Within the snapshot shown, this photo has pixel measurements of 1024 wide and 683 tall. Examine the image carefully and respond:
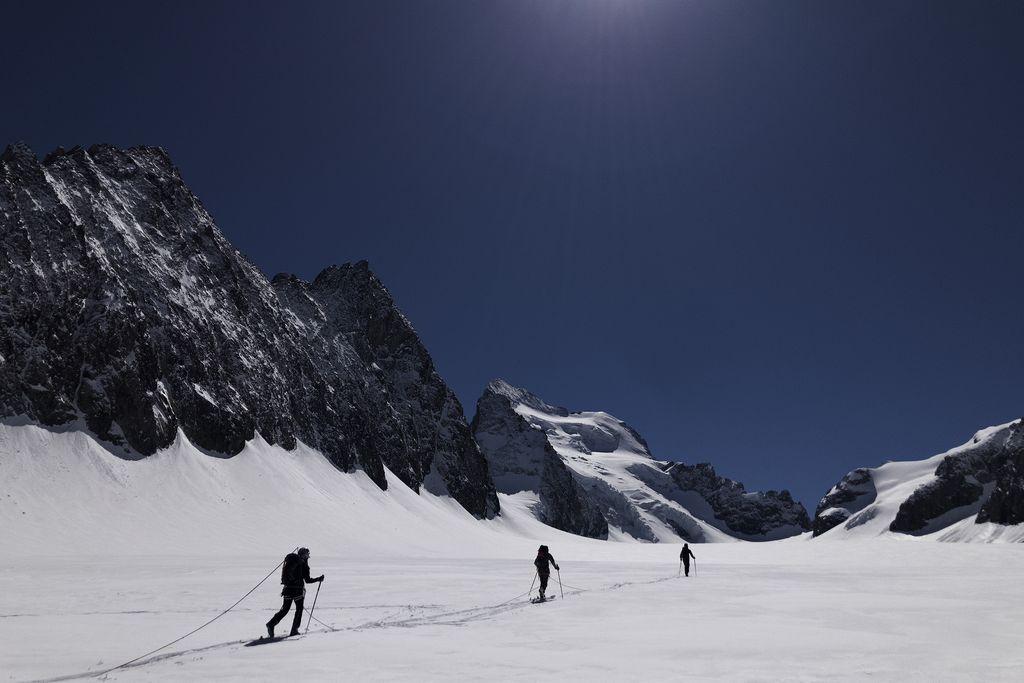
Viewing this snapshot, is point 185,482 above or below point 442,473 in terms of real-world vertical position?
below

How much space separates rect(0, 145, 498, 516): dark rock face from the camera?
6575 cm

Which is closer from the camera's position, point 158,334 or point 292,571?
point 292,571

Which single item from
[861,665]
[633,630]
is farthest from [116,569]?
[861,665]

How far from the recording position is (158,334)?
262 feet

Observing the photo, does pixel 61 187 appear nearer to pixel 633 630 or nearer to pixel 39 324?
pixel 39 324

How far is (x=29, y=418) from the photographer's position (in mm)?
60562

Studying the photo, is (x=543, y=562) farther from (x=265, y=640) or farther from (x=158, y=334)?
(x=158, y=334)

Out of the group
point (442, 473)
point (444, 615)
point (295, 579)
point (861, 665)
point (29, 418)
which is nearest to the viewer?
point (861, 665)

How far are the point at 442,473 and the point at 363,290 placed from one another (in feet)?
155

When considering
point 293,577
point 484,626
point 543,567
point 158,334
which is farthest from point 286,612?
point 158,334

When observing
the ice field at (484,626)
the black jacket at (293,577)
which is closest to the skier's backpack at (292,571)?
the black jacket at (293,577)

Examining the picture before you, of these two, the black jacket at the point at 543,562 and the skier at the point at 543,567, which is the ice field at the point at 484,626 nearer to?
the skier at the point at 543,567

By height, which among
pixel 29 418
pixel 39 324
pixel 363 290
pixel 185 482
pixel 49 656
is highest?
pixel 363 290

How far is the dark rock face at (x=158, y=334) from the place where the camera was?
65.8m
